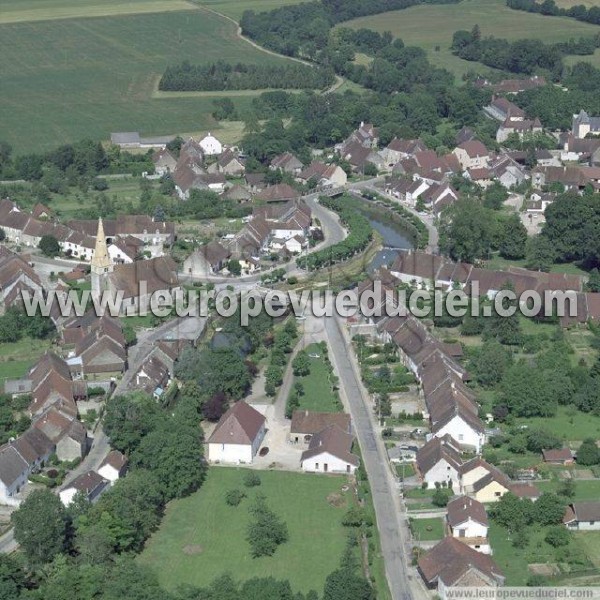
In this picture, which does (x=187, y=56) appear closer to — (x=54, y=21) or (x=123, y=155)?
(x=54, y=21)

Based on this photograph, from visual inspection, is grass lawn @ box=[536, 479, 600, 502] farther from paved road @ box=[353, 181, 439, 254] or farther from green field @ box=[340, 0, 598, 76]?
green field @ box=[340, 0, 598, 76]

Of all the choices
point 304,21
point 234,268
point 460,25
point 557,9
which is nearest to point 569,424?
point 234,268

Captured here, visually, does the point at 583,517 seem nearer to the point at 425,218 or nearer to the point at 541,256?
the point at 541,256

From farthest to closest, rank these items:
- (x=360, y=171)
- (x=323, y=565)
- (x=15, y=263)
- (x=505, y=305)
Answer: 1. (x=360, y=171)
2. (x=15, y=263)
3. (x=505, y=305)
4. (x=323, y=565)

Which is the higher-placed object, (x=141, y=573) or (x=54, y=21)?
(x=141, y=573)

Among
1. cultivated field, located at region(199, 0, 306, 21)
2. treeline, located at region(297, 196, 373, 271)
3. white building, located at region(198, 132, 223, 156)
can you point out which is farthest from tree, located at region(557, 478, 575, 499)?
cultivated field, located at region(199, 0, 306, 21)

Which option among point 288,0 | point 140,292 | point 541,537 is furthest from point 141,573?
point 288,0
